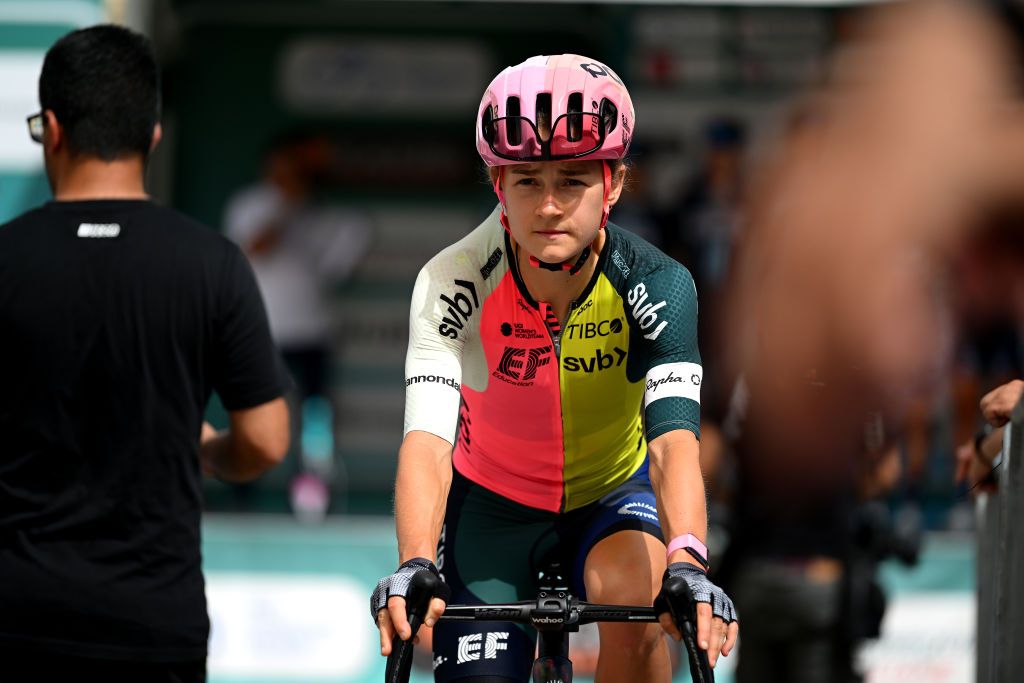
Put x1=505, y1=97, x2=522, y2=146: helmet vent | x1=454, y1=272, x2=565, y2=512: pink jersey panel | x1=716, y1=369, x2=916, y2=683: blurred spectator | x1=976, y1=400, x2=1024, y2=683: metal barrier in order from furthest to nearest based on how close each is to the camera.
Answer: x1=716, y1=369, x2=916, y2=683: blurred spectator
x1=454, y1=272, x2=565, y2=512: pink jersey panel
x1=505, y1=97, x2=522, y2=146: helmet vent
x1=976, y1=400, x2=1024, y2=683: metal barrier

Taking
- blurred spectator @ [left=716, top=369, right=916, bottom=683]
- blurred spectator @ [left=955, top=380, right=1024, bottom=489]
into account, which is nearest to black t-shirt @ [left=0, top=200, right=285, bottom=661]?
blurred spectator @ [left=955, top=380, right=1024, bottom=489]

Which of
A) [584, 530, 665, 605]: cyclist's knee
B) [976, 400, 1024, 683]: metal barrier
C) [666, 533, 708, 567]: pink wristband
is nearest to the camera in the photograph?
[976, 400, 1024, 683]: metal barrier

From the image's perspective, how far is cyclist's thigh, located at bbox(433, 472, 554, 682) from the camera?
4109mm

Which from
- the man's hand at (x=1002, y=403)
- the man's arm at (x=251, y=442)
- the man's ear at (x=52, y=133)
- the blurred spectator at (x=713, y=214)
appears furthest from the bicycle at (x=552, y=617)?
the blurred spectator at (x=713, y=214)

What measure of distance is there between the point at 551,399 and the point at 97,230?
134cm

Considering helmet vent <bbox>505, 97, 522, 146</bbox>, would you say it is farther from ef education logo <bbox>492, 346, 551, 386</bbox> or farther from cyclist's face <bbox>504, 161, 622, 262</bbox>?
ef education logo <bbox>492, 346, 551, 386</bbox>

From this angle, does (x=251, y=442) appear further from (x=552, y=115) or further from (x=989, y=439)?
(x=989, y=439)

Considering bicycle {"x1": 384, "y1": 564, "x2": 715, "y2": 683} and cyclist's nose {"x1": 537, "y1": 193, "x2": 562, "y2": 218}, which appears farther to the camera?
cyclist's nose {"x1": 537, "y1": 193, "x2": 562, "y2": 218}

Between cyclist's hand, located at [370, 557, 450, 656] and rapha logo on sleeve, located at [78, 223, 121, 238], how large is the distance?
47.2 inches

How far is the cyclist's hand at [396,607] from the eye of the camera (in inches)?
133

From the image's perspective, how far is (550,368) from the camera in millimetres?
4219

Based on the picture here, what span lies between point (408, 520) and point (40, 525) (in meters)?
0.93

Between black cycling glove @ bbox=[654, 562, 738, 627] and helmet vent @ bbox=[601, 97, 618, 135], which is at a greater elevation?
helmet vent @ bbox=[601, 97, 618, 135]

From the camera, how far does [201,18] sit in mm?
13117
